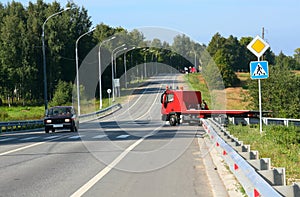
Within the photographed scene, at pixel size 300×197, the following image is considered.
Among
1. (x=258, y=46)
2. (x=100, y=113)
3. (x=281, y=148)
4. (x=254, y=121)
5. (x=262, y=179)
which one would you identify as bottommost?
(x=100, y=113)

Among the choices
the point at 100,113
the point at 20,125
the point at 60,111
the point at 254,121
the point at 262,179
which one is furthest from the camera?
the point at 100,113

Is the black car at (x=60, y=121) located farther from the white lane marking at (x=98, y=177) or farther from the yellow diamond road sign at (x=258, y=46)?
the yellow diamond road sign at (x=258, y=46)

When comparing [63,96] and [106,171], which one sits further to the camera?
[63,96]

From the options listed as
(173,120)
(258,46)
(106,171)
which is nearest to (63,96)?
(173,120)

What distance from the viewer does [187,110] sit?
33281 millimetres

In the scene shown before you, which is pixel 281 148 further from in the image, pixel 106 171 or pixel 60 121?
pixel 60 121

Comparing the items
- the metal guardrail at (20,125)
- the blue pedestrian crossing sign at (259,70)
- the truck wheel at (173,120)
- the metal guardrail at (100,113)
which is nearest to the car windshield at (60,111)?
the metal guardrail at (20,125)

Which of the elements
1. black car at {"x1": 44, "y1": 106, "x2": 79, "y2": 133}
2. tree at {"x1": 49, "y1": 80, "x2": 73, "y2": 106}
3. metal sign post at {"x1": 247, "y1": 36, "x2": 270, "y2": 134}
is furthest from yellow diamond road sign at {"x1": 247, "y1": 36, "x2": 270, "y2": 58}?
tree at {"x1": 49, "y1": 80, "x2": 73, "y2": 106}

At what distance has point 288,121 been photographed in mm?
29109

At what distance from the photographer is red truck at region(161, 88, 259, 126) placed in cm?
3234

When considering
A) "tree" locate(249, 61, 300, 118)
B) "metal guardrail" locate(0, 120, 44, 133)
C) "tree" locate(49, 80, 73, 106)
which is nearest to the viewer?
"metal guardrail" locate(0, 120, 44, 133)

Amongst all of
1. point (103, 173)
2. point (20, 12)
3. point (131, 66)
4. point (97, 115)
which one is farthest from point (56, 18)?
point (103, 173)

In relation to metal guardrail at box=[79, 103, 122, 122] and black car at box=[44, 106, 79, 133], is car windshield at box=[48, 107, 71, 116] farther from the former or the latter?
metal guardrail at box=[79, 103, 122, 122]

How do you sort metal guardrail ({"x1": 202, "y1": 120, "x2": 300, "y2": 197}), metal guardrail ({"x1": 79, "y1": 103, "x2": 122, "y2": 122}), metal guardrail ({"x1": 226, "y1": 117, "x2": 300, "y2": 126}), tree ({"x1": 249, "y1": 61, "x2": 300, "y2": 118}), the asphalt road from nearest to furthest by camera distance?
metal guardrail ({"x1": 202, "y1": 120, "x2": 300, "y2": 197}) < the asphalt road < metal guardrail ({"x1": 226, "y1": 117, "x2": 300, "y2": 126}) < tree ({"x1": 249, "y1": 61, "x2": 300, "y2": 118}) < metal guardrail ({"x1": 79, "y1": 103, "x2": 122, "y2": 122})
